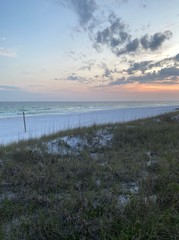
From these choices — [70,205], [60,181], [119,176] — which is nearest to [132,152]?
[119,176]

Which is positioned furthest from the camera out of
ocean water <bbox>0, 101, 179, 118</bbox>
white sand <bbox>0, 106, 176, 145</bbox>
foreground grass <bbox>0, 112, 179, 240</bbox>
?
ocean water <bbox>0, 101, 179, 118</bbox>

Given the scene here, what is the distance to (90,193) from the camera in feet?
12.7

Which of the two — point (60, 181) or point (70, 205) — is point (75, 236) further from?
point (60, 181)

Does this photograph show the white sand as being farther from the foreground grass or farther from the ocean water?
the ocean water

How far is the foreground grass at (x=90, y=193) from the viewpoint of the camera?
9.63 ft

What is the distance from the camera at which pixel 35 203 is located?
373 centimetres

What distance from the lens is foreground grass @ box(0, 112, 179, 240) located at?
116 inches

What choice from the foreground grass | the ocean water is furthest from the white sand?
the ocean water

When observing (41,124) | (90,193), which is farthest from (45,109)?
(90,193)

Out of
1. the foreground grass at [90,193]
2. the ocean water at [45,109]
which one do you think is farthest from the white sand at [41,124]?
the ocean water at [45,109]

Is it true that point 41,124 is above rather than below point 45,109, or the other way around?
above

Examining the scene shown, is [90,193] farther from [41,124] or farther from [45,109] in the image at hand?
[45,109]

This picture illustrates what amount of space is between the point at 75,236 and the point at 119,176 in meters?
2.17

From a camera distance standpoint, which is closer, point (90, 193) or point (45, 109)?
point (90, 193)
